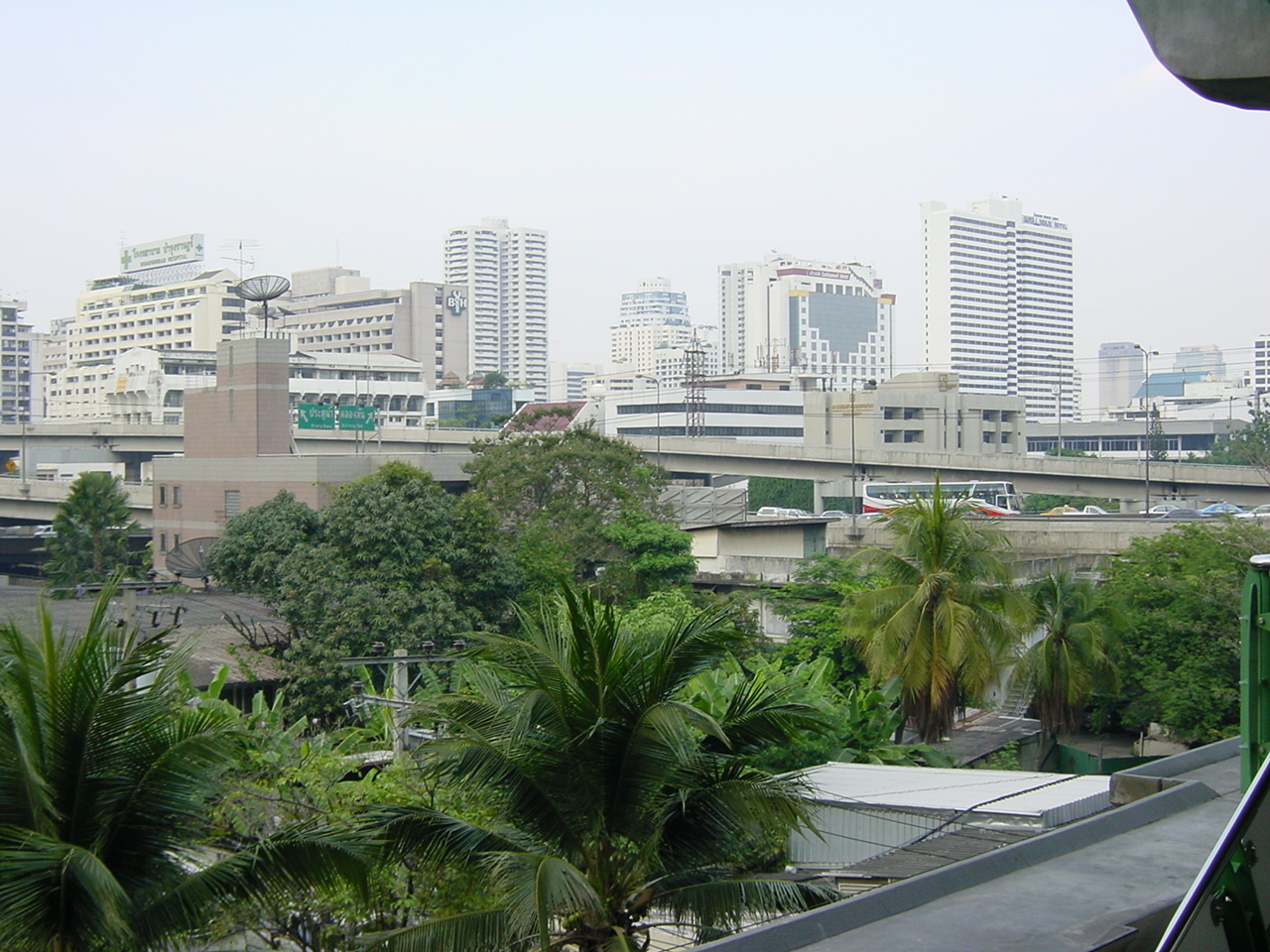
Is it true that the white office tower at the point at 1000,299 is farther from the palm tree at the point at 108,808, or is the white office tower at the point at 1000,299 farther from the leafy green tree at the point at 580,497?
the palm tree at the point at 108,808

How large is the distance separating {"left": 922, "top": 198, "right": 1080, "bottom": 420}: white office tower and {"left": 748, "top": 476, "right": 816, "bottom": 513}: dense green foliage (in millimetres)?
117743

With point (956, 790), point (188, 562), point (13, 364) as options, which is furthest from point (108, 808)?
point (13, 364)

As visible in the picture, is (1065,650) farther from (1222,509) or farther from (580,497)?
(1222,509)

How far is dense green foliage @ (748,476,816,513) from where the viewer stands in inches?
2761

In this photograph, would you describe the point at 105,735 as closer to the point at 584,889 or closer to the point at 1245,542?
the point at 584,889

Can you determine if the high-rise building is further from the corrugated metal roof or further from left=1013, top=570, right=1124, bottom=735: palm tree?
the corrugated metal roof

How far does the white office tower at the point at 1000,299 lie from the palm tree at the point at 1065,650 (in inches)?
6497

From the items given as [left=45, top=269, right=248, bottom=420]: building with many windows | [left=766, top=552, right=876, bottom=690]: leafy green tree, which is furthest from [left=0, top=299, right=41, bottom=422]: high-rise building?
[left=766, top=552, right=876, bottom=690]: leafy green tree

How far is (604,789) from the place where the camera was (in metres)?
6.89

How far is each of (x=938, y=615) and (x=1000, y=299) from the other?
181265 mm

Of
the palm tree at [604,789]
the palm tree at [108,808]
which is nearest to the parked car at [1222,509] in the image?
the palm tree at [604,789]

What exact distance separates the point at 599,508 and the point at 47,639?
27618mm

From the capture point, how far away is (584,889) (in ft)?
20.4

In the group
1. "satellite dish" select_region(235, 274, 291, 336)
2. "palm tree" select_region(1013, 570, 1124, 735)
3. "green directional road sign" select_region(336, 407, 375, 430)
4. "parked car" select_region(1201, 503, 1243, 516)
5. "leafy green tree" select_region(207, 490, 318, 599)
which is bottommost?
"palm tree" select_region(1013, 570, 1124, 735)
